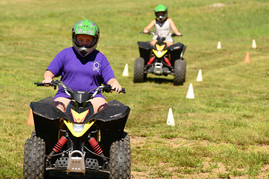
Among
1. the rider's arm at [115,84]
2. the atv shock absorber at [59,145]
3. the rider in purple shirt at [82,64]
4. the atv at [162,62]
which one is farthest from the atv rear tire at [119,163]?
the atv at [162,62]

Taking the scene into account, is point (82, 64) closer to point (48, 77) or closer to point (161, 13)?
point (48, 77)

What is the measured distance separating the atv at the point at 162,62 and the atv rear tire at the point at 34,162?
38.5ft

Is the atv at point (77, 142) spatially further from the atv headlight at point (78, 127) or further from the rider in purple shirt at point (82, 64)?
the rider in purple shirt at point (82, 64)

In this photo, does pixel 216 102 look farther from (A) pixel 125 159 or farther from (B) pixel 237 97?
(A) pixel 125 159

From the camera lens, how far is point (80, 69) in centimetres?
675

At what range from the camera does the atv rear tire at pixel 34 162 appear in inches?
227

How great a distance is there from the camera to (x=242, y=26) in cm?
4309

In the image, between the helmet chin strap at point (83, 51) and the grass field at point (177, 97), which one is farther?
the grass field at point (177, 97)

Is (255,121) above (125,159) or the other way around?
the other way around

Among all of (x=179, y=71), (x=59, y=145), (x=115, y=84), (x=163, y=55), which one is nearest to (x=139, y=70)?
(x=163, y=55)

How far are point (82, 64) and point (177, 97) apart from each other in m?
8.22

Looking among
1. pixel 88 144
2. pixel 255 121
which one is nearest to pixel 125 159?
pixel 88 144

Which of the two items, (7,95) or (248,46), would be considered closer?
(7,95)

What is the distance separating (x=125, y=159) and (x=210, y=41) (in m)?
31.8
